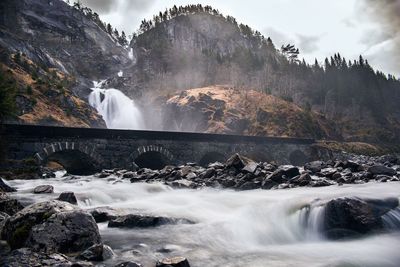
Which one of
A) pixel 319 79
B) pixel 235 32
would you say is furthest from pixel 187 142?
pixel 235 32

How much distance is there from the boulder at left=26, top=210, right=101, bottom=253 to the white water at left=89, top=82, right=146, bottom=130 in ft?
224

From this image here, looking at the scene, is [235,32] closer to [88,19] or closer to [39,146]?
[88,19]

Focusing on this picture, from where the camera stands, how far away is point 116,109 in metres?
81.2

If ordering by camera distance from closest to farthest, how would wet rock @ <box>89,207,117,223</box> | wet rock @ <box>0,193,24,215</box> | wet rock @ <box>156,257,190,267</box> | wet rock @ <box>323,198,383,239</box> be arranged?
wet rock @ <box>156,257,190,267</box> → wet rock @ <box>323,198,383,239</box> → wet rock @ <box>0,193,24,215</box> → wet rock @ <box>89,207,117,223</box>

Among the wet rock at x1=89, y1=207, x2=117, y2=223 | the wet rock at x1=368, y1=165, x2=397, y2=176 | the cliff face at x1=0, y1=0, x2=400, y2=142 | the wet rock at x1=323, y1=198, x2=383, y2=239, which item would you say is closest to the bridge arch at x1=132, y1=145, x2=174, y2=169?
the wet rock at x1=368, y1=165, x2=397, y2=176

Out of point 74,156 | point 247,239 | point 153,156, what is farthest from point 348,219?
point 153,156

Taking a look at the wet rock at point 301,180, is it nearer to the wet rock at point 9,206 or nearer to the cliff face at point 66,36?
the wet rock at point 9,206

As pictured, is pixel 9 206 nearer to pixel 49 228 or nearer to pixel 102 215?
pixel 102 215

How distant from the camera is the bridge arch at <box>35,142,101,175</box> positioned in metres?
24.3

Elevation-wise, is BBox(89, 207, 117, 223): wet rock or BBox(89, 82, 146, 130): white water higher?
BBox(89, 82, 146, 130): white water

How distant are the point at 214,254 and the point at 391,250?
181 inches

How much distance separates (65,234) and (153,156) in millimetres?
26147

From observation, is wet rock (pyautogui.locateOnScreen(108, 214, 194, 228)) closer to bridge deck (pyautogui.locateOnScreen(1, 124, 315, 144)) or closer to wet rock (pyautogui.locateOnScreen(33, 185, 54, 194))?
wet rock (pyautogui.locateOnScreen(33, 185, 54, 194))

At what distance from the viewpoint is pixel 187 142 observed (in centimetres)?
3362
